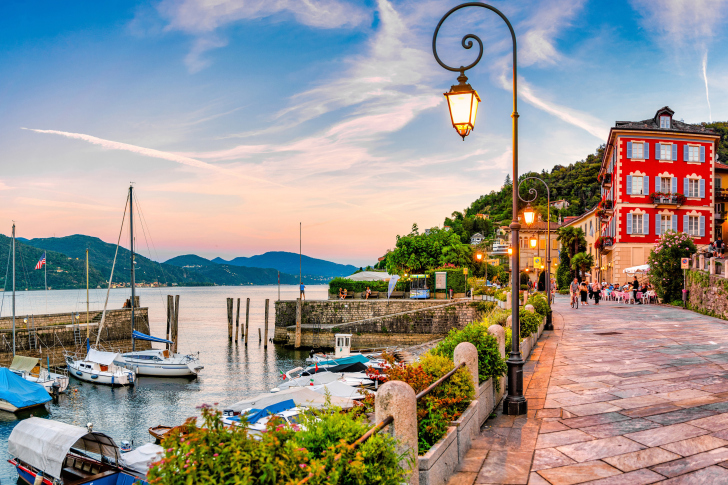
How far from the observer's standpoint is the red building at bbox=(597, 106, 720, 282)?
142 feet

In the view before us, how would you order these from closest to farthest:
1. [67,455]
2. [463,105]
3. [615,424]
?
1. [615,424]
2. [463,105]
3. [67,455]

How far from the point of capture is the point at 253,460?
10.4ft

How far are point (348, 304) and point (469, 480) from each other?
139 feet

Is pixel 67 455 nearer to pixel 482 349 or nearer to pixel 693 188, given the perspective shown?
pixel 482 349

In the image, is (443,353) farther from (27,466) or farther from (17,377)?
(17,377)

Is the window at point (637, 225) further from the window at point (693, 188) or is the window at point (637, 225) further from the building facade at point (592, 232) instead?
the building facade at point (592, 232)

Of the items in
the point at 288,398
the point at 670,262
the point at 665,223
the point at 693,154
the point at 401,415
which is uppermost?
the point at 693,154

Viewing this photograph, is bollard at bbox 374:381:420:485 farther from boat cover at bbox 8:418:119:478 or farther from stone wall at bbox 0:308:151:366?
stone wall at bbox 0:308:151:366

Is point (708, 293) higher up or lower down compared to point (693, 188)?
lower down

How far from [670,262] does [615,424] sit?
29232 millimetres

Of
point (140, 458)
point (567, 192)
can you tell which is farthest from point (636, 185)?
point (567, 192)

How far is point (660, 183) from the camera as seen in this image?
43656 millimetres

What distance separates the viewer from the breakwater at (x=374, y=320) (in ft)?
144

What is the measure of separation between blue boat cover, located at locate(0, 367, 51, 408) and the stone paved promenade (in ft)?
81.3
